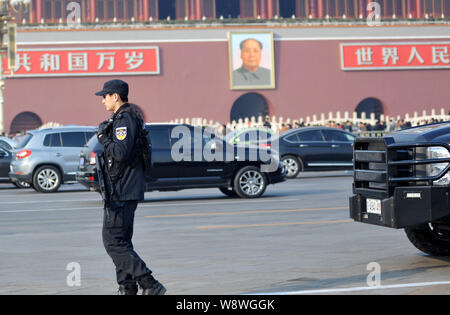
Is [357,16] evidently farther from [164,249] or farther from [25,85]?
[164,249]

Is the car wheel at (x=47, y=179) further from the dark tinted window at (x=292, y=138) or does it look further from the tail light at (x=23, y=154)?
the dark tinted window at (x=292, y=138)

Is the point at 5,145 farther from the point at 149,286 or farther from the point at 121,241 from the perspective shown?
the point at 149,286

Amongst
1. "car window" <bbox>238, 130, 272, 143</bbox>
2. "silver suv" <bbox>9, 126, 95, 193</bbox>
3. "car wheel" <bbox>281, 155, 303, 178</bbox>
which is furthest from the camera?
"car window" <bbox>238, 130, 272, 143</bbox>

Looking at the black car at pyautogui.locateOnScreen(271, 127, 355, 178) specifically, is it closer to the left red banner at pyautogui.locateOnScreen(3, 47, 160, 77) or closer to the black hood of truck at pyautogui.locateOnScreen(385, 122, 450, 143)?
the black hood of truck at pyautogui.locateOnScreen(385, 122, 450, 143)

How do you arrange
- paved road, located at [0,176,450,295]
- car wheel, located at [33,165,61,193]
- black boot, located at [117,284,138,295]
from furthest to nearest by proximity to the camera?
car wheel, located at [33,165,61,193] < paved road, located at [0,176,450,295] < black boot, located at [117,284,138,295]

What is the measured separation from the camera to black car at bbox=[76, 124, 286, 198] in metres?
17.9

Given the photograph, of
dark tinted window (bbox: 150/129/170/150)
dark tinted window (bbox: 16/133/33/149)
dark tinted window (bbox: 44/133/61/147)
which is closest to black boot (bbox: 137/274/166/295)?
dark tinted window (bbox: 150/129/170/150)

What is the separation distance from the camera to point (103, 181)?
290 inches

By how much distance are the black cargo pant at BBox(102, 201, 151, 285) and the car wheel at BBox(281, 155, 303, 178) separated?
60.9ft

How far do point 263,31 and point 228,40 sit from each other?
1.74m

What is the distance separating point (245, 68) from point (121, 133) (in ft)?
118

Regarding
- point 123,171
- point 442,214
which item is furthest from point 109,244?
point 442,214

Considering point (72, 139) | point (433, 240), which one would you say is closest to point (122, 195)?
point (433, 240)

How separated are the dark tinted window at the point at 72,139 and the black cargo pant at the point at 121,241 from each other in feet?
49.5
